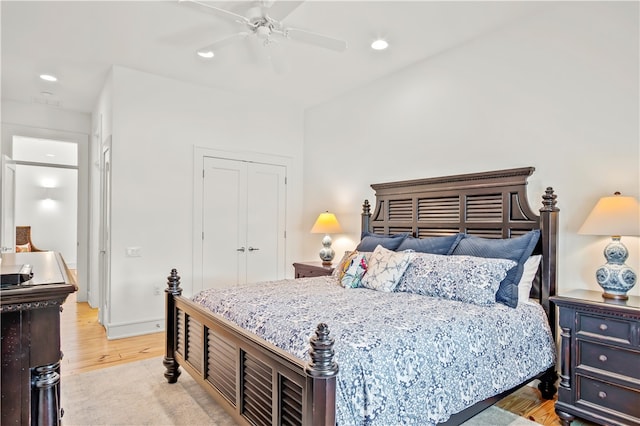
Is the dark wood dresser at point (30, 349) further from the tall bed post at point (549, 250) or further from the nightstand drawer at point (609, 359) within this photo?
the tall bed post at point (549, 250)

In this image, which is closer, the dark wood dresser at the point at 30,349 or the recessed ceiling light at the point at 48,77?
the dark wood dresser at the point at 30,349

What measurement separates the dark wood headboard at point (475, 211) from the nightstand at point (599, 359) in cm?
41

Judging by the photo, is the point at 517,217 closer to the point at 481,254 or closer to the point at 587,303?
→ the point at 481,254

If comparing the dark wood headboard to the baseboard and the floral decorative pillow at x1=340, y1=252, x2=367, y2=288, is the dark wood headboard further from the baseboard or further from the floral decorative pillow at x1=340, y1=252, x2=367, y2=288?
the baseboard

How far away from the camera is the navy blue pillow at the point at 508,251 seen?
261 cm

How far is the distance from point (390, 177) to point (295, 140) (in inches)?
76.0

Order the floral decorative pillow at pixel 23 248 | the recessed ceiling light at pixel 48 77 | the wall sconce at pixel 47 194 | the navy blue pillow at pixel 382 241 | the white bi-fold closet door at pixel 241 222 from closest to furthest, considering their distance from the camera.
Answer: the navy blue pillow at pixel 382 241
the recessed ceiling light at pixel 48 77
the white bi-fold closet door at pixel 241 222
the floral decorative pillow at pixel 23 248
the wall sconce at pixel 47 194

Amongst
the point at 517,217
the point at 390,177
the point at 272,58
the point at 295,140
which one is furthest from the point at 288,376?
the point at 295,140

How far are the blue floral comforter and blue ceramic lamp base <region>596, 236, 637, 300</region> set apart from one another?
0.45 metres

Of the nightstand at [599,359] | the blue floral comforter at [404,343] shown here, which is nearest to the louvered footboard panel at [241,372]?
the blue floral comforter at [404,343]

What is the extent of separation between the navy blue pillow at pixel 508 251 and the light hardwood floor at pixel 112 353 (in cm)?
76

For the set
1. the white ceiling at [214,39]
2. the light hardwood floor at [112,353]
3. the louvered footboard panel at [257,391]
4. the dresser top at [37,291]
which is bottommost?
the light hardwood floor at [112,353]

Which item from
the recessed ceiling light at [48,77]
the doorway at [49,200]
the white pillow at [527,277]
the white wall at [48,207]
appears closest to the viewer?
the white pillow at [527,277]

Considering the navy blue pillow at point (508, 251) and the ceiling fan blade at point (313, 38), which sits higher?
the ceiling fan blade at point (313, 38)
